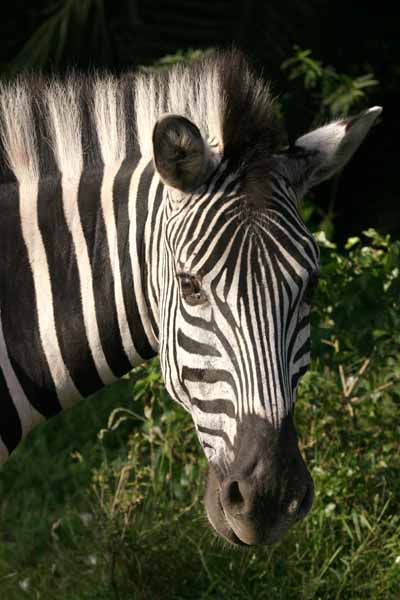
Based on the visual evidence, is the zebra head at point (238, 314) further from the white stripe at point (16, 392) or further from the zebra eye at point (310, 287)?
the white stripe at point (16, 392)

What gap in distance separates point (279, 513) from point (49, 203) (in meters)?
1.50

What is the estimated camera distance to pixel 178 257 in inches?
136

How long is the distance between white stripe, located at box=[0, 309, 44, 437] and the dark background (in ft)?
16.9

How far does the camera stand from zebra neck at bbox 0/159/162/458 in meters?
3.84

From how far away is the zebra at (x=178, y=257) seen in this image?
130 inches

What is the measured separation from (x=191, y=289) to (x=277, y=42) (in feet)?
20.4

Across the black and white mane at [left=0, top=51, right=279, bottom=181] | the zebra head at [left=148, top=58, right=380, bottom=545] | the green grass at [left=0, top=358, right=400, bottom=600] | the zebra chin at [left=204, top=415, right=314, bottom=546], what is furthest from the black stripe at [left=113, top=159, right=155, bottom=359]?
the green grass at [left=0, top=358, right=400, bottom=600]

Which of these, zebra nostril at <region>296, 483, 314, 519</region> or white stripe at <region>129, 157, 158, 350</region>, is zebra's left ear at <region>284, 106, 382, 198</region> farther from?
zebra nostril at <region>296, 483, 314, 519</region>

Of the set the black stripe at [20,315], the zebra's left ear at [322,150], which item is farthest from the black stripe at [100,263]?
the zebra's left ear at [322,150]

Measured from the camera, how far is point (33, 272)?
12.8ft

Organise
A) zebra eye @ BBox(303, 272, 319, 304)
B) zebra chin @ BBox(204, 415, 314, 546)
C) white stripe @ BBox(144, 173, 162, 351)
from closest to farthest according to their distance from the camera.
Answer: zebra chin @ BBox(204, 415, 314, 546), zebra eye @ BBox(303, 272, 319, 304), white stripe @ BBox(144, 173, 162, 351)

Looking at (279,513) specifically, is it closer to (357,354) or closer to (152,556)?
(152,556)

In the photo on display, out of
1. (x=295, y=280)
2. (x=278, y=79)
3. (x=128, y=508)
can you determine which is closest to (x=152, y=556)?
(x=128, y=508)

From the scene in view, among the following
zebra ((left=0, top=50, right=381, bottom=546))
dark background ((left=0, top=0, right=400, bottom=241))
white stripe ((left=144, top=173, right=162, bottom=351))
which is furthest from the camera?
dark background ((left=0, top=0, right=400, bottom=241))
